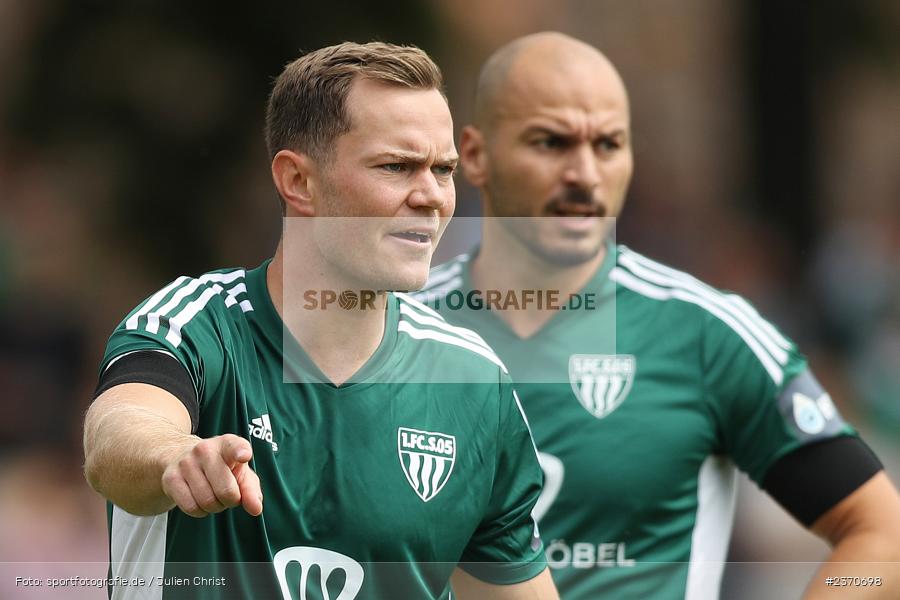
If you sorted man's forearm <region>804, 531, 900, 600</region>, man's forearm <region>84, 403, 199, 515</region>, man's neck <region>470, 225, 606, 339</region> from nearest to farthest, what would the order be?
man's forearm <region>84, 403, 199, 515</region> → man's forearm <region>804, 531, 900, 600</region> → man's neck <region>470, 225, 606, 339</region>

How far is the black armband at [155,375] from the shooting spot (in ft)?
9.98

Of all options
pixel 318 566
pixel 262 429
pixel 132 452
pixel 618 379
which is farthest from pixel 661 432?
pixel 132 452

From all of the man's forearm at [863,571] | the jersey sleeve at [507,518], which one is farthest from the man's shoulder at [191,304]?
the man's forearm at [863,571]

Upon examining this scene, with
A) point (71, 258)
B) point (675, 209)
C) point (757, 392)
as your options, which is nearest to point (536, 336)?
point (757, 392)

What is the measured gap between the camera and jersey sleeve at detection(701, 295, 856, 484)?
4574 millimetres

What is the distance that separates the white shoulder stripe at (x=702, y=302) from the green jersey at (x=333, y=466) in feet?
4.17

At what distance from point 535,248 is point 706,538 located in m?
1.22

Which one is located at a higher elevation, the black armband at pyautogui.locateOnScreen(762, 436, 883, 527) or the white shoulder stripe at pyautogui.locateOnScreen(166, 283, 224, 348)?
the white shoulder stripe at pyautogui.locateOnScreen(166, 283, 224, 348)

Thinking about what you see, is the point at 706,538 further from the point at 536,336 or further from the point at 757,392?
the point at 536,336

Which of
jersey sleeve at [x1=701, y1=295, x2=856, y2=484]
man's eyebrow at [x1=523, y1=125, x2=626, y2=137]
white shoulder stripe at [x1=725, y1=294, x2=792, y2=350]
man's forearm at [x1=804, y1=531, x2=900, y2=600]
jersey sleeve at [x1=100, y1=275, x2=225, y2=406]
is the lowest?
man's forearm at [x1=804, y1=531, x2=900, y2=600]

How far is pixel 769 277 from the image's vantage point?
9.75 m

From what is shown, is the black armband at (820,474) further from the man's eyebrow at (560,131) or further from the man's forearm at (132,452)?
the man's forearm at (132,452)

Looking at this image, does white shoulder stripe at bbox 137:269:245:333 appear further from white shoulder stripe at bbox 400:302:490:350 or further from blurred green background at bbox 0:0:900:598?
blurred green background at bbox 0:0:900:598

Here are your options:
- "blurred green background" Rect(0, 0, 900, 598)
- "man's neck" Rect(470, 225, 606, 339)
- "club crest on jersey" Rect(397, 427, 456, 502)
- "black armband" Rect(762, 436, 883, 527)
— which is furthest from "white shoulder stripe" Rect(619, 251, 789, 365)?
"club crest on jersey" Rect(397, 427, 456, 502)
